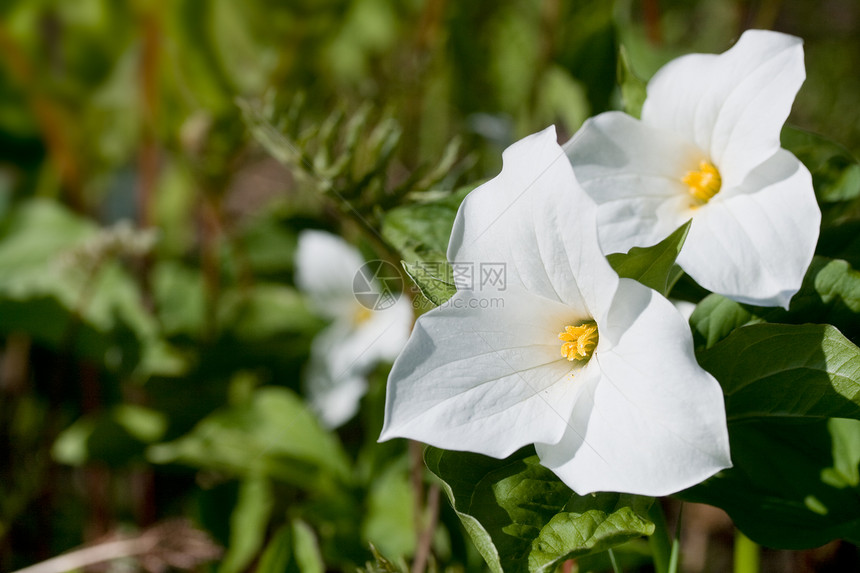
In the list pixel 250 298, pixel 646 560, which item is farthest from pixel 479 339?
pixel 250 298

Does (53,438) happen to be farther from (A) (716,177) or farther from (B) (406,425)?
(A) (716,177)

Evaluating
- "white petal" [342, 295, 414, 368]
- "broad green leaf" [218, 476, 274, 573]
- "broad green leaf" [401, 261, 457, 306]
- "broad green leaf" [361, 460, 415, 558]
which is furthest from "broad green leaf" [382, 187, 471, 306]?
"broad green leaf" [218, 476, 274, 573]

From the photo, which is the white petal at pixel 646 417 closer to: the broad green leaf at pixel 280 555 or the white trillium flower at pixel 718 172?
the white trillium flower at pixel 718 172

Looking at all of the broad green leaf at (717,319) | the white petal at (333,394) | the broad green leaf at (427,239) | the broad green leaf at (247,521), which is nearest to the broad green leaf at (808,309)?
the broad green leaf at (717,319)

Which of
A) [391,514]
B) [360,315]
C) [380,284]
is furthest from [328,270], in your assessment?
[391,514]

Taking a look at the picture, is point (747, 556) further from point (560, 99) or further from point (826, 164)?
point (560, 99)
